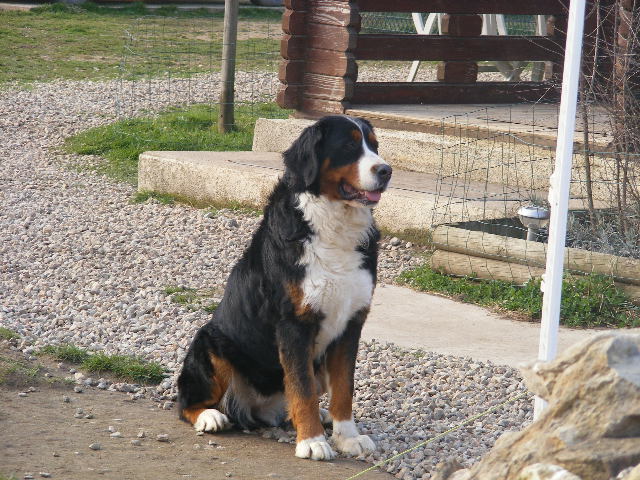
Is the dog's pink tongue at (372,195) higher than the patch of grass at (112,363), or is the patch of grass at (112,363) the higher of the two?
the dog's pink tongue at (372,195)

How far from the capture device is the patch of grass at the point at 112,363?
5660 millimetres

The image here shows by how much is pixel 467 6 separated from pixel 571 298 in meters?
5.02

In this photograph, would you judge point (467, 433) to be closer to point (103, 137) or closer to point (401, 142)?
point (401, 142)

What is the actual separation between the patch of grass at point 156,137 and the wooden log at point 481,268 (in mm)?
4495

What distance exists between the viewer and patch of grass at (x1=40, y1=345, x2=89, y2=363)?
586 cm

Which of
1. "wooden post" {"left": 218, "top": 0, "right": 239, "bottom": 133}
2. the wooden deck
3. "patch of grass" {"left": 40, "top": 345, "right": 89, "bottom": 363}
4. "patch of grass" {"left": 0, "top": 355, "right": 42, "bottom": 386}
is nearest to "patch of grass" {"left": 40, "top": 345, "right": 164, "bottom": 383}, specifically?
"patch of grass" {"left": 40, "top": 345, "right": 89, "bottom": 363}

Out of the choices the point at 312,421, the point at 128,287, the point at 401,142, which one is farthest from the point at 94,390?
the point at 401,142

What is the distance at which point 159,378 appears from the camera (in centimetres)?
566

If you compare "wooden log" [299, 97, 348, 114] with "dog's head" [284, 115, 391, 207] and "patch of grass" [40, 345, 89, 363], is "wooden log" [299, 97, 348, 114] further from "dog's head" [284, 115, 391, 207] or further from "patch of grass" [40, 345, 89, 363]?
"dog's head" [284, 115, 391, 207]

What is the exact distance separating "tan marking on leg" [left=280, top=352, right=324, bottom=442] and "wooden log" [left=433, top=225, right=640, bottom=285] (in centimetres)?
279

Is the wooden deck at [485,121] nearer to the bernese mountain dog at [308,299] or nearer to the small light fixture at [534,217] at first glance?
the small light fixture at [534,217]

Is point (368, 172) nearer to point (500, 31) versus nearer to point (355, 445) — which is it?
point (355, 445)

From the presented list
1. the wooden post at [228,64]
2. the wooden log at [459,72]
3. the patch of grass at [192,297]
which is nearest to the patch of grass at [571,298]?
the patch of grass at [192,297]

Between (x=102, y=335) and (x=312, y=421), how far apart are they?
2.15 metres
